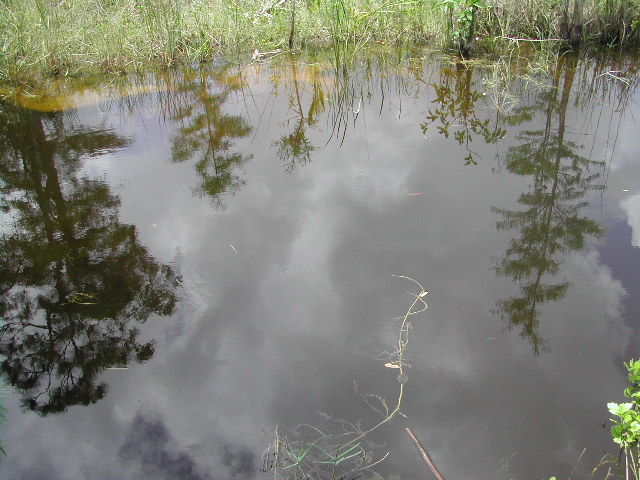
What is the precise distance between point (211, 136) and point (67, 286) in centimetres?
174

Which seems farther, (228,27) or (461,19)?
(228,27)

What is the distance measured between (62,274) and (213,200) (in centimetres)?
87

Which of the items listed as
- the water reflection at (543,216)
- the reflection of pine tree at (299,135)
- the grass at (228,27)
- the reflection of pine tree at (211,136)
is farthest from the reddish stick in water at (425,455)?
the grass at (228,27)

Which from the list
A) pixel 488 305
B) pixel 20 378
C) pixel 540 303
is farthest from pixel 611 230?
pixel 20 378

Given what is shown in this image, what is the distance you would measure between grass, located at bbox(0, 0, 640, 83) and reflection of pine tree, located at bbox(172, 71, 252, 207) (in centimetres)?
101

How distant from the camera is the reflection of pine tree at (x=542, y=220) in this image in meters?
1.99

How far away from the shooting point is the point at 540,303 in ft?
6.52

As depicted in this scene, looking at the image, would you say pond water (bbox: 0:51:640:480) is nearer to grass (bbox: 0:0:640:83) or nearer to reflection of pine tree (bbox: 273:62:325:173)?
reflection of pine tree (bbox: 273:62:325:173)

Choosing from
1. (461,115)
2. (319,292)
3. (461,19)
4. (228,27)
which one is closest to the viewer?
(319,292)

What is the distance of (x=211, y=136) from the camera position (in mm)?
3633

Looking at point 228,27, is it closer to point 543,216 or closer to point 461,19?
point 461,19

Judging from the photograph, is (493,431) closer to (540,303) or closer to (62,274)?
(540,303)

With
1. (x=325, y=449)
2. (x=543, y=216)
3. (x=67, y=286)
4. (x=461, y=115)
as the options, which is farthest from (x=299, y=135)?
(x=325, y=449)

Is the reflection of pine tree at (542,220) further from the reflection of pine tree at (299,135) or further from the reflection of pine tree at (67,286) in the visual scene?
the reflection of pine tree at (67,286)
